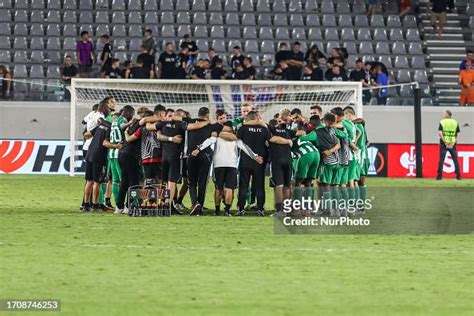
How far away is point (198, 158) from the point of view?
74.4ft

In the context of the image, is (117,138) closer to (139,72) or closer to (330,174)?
(330,174)

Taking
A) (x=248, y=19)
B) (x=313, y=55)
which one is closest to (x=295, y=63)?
(x=313, y=55)

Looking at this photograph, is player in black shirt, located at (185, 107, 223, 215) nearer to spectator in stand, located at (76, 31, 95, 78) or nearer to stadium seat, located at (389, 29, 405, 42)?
spectator in stand, located at (76, 31, 95, 78)

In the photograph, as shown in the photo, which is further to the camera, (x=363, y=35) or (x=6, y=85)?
(x=363, y=35)

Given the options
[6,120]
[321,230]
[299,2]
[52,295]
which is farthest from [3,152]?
[52,295]

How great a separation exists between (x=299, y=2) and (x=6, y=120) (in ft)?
36.9

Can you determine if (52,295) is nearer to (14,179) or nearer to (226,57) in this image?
(14,179)

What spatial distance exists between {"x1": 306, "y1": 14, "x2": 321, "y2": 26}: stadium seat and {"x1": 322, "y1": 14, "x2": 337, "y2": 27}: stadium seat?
0.23m

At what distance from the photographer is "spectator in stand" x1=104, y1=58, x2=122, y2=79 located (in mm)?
34312

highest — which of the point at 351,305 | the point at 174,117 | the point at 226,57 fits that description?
the point at 226,57

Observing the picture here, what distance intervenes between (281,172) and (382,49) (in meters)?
18.8

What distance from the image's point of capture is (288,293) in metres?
11.9

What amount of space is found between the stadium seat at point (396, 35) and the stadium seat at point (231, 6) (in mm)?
5163

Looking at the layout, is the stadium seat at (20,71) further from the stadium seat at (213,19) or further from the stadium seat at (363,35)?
the stadium seat at (363,35)
